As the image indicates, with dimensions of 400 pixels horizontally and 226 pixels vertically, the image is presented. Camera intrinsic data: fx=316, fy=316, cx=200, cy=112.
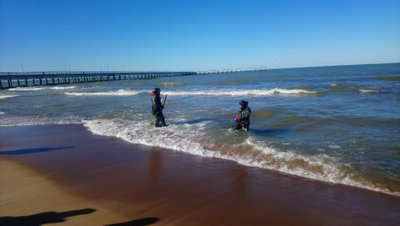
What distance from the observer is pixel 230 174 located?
22.3 ft

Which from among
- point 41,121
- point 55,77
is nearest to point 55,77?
point 55,77

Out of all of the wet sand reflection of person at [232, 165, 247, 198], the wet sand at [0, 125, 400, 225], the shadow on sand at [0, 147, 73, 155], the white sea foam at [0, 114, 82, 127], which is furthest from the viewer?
the white sea foam at [0, 114, 82, 127]

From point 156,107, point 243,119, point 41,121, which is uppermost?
point 156,107

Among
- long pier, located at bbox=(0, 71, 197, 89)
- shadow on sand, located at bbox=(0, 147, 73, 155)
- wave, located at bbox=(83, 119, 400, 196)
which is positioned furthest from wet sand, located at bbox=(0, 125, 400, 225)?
long pier, located at bbox=(0, 71, 197, 89)

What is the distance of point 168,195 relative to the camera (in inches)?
225

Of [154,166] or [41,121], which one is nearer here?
[154,166]

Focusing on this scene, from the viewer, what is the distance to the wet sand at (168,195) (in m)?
4.80

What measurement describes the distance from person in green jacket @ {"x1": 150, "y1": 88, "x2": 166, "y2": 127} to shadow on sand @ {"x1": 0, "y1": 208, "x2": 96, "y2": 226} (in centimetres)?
724

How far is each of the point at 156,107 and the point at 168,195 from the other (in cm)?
680

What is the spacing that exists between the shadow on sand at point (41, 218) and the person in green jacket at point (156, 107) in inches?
285

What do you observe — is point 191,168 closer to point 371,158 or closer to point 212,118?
point 371,158

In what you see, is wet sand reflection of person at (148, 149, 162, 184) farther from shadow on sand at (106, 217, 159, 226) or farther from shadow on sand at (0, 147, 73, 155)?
shadow on sand at (0, 147, 73, 155)

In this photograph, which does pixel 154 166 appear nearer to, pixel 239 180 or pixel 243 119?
pixel 239 180

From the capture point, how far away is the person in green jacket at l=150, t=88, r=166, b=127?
12.1 meters
